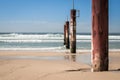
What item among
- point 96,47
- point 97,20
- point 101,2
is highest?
point 101,2

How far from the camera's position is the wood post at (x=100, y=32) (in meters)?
7.54

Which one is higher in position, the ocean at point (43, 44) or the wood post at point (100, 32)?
the wood post at point (100, 32)

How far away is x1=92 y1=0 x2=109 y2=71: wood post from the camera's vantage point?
7539 mm

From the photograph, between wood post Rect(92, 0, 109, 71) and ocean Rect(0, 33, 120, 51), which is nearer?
wood post Rect(92, 0, 109, 71)

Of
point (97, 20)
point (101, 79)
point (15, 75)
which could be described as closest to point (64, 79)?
point (101, 79)

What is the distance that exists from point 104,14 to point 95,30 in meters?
0.47

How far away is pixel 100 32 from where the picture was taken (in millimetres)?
7555

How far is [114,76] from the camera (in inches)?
269

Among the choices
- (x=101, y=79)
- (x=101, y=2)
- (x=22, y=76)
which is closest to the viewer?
(x=101, y=79)

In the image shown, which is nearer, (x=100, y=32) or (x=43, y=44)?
(x=100, y=32)

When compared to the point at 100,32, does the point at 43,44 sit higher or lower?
lower

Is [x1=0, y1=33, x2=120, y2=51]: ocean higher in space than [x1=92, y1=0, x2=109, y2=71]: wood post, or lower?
lower

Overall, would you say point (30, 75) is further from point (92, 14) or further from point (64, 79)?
point (92, 14)

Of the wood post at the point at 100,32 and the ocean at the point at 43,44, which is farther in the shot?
the ocean at the point at 43,44
